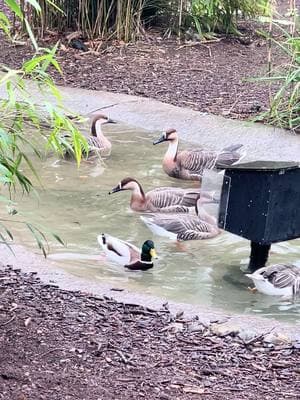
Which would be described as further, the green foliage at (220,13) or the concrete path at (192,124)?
the green foliage at (220,13)

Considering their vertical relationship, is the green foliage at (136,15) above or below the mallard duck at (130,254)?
above

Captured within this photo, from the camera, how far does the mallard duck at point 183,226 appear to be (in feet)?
21.2

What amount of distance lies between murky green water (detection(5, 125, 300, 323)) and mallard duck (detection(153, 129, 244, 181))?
137mm

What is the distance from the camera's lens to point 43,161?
319 inches

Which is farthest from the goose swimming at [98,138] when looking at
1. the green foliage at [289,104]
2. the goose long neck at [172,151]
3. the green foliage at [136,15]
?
the green foliage at [136,15]

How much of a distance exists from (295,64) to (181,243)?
3.49 m

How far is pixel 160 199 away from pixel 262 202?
182cm

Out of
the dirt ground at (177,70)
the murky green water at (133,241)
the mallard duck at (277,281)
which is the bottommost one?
the murky green water at (133,241)

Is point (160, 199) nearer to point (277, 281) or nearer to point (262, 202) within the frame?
point (262, 202)

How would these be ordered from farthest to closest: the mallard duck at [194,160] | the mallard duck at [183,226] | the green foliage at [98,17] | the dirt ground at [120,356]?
the green foliage at [98,17] → the mallard duck at [194,160] → the mallard duck at [183,226] → the dirt ground at [120,356]

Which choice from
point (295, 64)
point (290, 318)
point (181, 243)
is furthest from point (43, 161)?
point (290, 318)

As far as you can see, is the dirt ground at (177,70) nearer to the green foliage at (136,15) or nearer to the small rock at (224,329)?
the green foliage at (136,15)

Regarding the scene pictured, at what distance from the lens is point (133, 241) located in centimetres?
642

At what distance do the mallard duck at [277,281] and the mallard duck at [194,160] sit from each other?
8.05 feet
